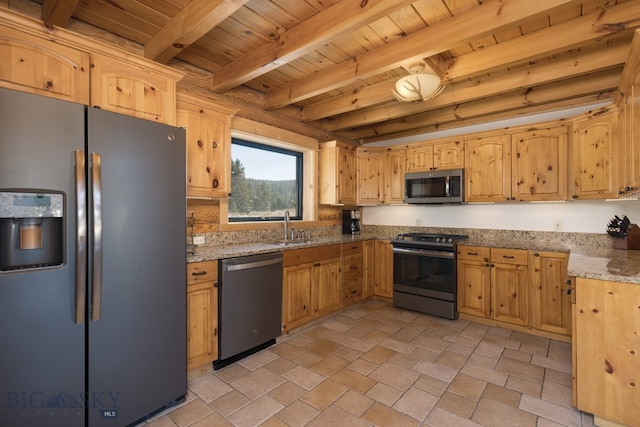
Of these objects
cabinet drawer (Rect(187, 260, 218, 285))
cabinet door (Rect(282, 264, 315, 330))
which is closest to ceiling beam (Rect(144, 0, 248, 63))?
cabinet drawer (Rect(187, 260, 218, 285))

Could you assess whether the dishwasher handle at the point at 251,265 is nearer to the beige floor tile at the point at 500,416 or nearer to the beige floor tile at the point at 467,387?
the beige floor tile at the point at 467,387

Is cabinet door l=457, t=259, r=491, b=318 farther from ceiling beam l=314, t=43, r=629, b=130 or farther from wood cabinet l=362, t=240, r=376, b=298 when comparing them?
ceiling beam l=314, t=43, r=629, b=130

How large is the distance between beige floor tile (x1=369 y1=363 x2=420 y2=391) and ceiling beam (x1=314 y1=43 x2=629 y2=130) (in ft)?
8.43

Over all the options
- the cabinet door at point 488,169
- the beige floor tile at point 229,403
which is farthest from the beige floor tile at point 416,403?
the cabinet door at point 488,169

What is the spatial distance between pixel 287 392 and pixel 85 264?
61.3 inches

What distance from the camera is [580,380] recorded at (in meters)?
1.87

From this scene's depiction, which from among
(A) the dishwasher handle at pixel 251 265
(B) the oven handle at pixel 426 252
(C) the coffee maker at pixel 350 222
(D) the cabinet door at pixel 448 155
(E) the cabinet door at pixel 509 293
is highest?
(D) the cabinet door at pixel 448 155

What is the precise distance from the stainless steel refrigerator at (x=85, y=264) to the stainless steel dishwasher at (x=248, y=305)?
1.75 feet

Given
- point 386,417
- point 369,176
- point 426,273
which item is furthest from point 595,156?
point 386,417

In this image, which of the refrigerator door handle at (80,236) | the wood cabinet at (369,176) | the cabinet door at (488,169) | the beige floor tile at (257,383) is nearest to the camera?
the refrigerator door handle at (80,236)

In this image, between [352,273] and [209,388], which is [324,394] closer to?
[209,388]

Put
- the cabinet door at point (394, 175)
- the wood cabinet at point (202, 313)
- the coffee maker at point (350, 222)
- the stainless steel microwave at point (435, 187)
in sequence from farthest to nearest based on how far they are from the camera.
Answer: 1. the coffee maker at point (350, 222)
2. the cabinet door at point (394, 175)
3. the stainless steel microwave at point (435, 187)
4. the wood cabinet at point (202, 313)

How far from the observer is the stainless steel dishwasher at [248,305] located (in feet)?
8.17

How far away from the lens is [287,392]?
7.14 ft
